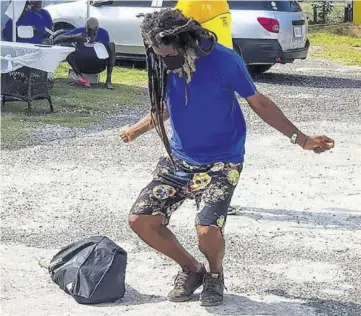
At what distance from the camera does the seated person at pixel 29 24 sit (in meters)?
12.7

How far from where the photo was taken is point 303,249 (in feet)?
18.2

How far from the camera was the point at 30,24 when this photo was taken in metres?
13.0

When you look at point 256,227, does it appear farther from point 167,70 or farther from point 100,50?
point 100,50

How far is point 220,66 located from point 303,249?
179 cm

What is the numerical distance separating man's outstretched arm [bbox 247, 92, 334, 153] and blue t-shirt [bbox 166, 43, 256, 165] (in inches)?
2.5

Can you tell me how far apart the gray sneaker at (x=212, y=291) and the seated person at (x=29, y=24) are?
29.0 ft

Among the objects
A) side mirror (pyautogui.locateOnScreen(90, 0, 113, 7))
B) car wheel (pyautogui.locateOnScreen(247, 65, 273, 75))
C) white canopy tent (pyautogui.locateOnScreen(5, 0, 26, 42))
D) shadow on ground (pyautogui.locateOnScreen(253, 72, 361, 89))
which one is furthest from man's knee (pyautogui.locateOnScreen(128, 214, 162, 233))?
side mirror (pyautogui.locateOnScreen(90, 0, 113, 7))

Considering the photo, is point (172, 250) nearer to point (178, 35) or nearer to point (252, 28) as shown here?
point (178, 35)

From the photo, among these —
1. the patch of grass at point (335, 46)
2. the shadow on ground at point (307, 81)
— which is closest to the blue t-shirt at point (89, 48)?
the shadow on ground at point (307, 81)

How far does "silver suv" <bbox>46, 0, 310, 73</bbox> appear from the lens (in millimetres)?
14648

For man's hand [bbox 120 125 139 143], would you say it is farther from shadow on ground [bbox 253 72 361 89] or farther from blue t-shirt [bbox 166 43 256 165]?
shadow on ground [bbox 253 72 361 89]

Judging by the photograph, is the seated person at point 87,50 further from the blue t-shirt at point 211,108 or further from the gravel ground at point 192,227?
the blue t-shirt at point 211,108

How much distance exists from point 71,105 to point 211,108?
752cm

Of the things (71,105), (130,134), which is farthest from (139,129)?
(71,105)
